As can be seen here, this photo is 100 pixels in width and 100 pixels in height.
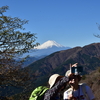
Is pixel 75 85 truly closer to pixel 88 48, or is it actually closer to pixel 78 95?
pixel 78 95

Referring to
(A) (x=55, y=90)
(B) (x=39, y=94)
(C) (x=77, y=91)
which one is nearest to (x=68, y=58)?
(B) (x=39, y=94)

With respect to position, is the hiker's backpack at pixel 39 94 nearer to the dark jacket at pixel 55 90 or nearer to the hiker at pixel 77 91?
the dark jacket at pixel 55 90

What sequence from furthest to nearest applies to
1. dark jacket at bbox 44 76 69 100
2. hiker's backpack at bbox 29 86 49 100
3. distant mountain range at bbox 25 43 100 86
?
distant mountain range at bbox 25 43 100 86 → hiker's backpack at bbox 29 86 49 100 → dark jacket at bbox 44 76 69 100

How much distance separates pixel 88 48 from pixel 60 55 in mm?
27675

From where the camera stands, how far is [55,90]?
8.72ft

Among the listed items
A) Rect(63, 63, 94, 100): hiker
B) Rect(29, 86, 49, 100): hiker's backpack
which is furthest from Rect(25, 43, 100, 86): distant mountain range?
Rect(63, 63, 94, 100): hiker

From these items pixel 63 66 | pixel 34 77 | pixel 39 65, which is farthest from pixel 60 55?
pixel 34 77

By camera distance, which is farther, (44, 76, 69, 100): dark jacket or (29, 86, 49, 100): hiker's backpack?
(29, 86, 49, 100): hiker's backpack

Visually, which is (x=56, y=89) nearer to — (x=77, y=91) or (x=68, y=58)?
(x=77, y=91)

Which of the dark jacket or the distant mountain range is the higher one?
the distant mountain range

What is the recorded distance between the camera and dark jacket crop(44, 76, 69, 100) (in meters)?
2.61

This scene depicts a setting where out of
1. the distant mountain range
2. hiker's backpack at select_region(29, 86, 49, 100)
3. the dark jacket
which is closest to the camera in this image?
the dark jacket

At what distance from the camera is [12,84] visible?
11.7 meters

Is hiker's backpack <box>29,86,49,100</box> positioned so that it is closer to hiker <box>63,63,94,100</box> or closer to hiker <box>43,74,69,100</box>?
hiker <box>43,74,69,100</box>
